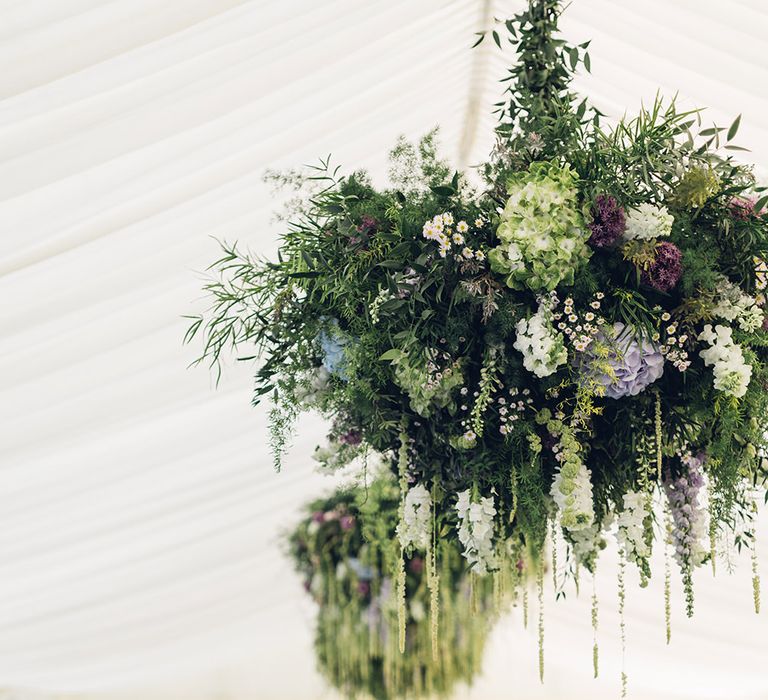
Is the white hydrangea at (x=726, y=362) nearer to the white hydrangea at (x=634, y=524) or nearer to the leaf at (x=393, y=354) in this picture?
the white hydrangea at (x=634, y=524)

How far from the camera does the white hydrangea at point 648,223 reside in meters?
1.50

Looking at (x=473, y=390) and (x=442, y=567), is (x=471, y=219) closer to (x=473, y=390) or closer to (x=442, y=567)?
(x=473, y=390)

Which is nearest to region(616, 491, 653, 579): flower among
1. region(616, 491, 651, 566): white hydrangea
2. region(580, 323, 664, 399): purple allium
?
region(616, 491, 651, 566): white hydrangea

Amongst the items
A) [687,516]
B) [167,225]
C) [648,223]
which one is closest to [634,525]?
[687,516]

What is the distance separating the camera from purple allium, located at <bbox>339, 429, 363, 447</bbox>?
5.93 ft

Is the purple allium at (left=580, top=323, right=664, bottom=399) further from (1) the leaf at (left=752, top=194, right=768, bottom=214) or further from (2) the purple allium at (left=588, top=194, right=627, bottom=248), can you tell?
(1) the leaf at (left=752, top=194, right=768, bottom=214)

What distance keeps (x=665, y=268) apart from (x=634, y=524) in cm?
48

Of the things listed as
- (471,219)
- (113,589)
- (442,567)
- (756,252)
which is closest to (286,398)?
(471,219)

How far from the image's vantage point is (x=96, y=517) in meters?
3.68

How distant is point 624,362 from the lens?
1.50 meters

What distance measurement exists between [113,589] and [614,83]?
305 centimetres

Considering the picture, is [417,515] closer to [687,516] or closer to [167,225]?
[687,516]

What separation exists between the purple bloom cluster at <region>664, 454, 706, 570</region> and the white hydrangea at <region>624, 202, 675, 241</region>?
1.52 ft

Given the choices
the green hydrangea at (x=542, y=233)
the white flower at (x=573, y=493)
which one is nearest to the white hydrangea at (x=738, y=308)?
the green hydrangea at (x=542, y=233)
